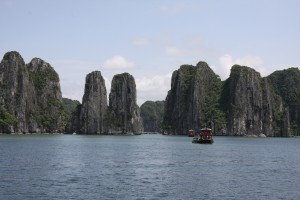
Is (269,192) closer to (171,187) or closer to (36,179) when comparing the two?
(171,187)

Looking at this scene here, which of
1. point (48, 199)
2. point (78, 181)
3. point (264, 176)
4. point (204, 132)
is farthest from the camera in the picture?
point (204, 132)

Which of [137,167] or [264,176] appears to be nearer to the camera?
[264,176]

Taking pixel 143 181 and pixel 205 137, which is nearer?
pixel 143 181

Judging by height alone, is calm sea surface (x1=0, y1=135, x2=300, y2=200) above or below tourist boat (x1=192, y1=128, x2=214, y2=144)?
below

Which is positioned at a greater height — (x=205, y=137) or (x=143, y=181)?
(x=205, y=137)

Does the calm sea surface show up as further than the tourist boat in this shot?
No

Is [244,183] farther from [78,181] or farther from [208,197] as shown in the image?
[78,181]

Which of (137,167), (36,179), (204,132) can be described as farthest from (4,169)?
(204,132)

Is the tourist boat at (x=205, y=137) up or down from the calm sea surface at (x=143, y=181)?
up

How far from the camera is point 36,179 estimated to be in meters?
55.3

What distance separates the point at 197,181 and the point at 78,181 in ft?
45.3

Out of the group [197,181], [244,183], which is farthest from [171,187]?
[244,183]

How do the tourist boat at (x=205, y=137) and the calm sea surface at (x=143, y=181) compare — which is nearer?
the calm sea surface at (x=143, y=181)

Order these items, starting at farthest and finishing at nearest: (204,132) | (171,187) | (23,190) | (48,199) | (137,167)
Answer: (204,132) < (137,167) < (171,187) < (23,190) < (48,199)
